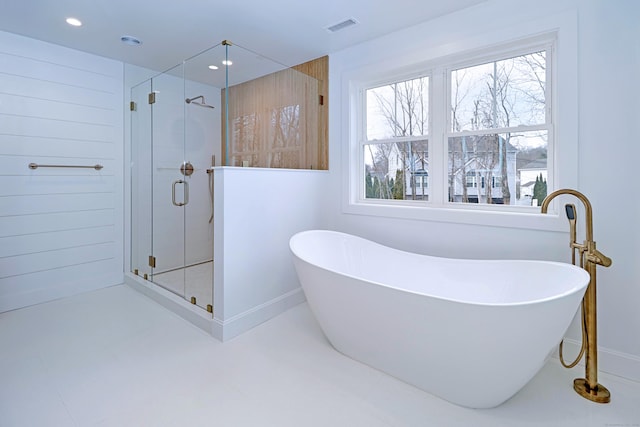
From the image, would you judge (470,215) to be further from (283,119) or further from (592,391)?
(283,119)

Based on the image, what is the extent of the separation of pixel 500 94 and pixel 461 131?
357mm

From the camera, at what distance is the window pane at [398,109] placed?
106 inches

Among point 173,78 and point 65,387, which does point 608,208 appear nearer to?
point 65,387

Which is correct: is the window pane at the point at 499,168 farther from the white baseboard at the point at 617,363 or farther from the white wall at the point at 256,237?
the white wall at the point at 256,237

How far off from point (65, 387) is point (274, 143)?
2168 mm

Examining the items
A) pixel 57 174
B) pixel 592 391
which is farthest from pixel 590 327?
pixel 57 174

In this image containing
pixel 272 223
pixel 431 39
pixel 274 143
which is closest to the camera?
pixel 431 39

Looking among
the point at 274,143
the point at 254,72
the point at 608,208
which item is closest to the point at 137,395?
the point at 274,143

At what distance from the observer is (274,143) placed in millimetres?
2801

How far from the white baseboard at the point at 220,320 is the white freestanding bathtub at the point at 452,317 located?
2.09 feet

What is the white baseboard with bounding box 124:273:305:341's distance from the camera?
2297mm

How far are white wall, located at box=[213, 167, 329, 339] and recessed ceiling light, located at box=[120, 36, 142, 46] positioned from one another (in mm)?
1628

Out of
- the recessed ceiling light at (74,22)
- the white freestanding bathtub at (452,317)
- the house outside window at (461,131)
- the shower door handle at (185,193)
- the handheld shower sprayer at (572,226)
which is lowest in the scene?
the white freestanding bathtub at (452,317)

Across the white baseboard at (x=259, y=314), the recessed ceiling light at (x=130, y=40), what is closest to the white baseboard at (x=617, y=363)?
the white baseboard at (x=259, y=314)
